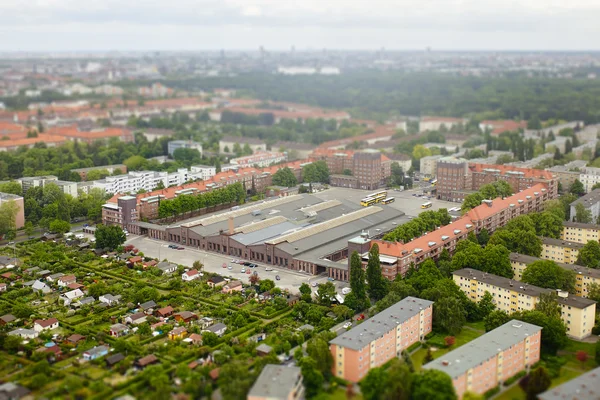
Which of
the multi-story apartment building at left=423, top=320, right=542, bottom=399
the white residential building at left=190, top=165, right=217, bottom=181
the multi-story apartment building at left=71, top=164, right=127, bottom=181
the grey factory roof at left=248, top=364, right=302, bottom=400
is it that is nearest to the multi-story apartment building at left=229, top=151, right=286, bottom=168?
the white residential building at left=190, top=165, right=217, bottom=181

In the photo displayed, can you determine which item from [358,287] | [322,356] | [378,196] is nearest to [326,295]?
[358,287]

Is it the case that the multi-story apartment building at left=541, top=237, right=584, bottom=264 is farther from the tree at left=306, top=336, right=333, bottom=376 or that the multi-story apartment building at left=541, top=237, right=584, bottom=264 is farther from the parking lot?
the tree at left=306, top=336, right=333, bottom=376

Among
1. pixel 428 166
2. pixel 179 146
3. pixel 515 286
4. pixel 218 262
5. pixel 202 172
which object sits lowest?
→ pixel 218 262

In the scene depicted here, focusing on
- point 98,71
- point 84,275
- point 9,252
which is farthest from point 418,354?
point 98,71

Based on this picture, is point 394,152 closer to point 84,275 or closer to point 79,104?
point 84,275

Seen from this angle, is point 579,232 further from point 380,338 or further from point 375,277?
point 380,338
